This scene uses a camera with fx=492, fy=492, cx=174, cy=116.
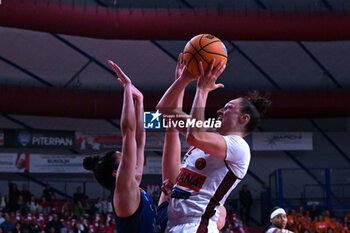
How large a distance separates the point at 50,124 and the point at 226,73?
7537 mm

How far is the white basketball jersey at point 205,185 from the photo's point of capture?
3.67 meters

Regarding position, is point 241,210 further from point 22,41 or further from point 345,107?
point 22,41

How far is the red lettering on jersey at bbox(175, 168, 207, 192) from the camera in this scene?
3682 mm

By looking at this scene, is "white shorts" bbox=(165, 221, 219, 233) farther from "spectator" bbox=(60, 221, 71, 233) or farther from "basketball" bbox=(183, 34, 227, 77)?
"spectator" bbox=(60, 221, 71, 233)

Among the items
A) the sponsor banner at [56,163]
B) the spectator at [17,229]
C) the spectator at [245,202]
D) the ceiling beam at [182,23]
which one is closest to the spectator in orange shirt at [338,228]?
the spectator at [245,202]

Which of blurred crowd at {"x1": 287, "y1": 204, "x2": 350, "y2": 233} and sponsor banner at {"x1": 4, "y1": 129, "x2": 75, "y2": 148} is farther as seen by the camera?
sponsor banner at {"x1": 4, "y1": 129, "x2": 75, "y2": 148}

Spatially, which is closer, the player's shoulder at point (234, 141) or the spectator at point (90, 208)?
the player's shoulder at point (234, 141)

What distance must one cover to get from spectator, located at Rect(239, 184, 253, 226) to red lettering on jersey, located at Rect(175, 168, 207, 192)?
1614cm

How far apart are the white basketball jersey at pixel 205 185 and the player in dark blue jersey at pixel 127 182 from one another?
205 mm

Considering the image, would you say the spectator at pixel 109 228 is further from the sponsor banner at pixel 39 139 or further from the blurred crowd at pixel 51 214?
the sponsor banner at pixel 39 139

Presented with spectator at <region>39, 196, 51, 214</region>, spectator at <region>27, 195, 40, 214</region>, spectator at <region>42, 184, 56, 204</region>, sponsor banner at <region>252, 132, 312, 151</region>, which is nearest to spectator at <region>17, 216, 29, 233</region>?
spectator at <region>27, 195, 40, 214</region>

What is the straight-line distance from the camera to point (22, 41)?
18562mm

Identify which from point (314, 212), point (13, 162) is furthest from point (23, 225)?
point (314, 212)

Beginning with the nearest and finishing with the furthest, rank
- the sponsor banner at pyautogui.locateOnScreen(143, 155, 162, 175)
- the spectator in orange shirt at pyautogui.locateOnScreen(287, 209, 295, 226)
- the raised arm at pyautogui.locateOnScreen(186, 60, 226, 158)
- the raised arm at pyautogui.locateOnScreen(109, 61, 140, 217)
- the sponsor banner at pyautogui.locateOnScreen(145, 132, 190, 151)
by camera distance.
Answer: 1. the raised arm at pyautogui.locateOnScreen(186, 60, 226, 158)
2. the raised arm at pyautogui.locateOnScreen(109, 61, 140, 217)
3. the spectator in orange shirt at pyautogui.locateOnScreen(287, 209, 295, 226)
4. the sponsor banner at pyautogui.locateOnScreen(145, 132, 190, 151)
5. the sponsor banner at pyautogui.locateOnScreen(143, 155, 162, 175)
